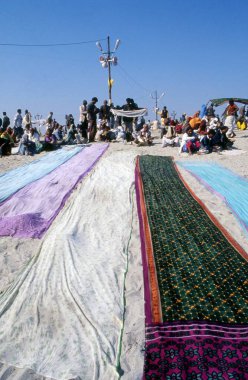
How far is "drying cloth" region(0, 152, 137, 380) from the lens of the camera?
1880 mm

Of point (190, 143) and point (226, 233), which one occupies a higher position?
point (190, 143)

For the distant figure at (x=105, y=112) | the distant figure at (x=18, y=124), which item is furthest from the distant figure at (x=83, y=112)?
the distant figure at (x=18, y=124)

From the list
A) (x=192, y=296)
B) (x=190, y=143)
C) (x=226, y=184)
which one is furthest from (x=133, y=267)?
(x=190, y=143)

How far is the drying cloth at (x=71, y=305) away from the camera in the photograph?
1880mm

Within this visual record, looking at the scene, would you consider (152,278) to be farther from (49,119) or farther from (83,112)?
(49,119)

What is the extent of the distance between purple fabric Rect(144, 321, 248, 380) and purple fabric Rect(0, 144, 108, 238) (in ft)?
7.29

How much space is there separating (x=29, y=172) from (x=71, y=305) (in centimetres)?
514

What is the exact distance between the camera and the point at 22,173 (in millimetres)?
6852

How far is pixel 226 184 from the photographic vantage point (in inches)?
226

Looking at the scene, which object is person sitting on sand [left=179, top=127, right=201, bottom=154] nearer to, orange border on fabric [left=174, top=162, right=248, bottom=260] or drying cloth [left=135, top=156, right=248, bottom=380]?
orange border on fabric [left=174, top=162, right=248, bottom=260]

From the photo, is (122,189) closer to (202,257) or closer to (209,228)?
(209,228)

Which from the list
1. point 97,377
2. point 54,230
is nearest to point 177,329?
point 97,377

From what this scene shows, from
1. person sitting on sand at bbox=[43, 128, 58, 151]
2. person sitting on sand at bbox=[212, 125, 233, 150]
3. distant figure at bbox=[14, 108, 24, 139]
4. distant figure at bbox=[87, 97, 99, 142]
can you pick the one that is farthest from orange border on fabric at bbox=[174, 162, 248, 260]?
distant figure at bbox=[14, 108, 24, 139]

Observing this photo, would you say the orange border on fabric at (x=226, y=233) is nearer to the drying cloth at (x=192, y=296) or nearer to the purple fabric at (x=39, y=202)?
the drying cloth at (x=192, y=296)
